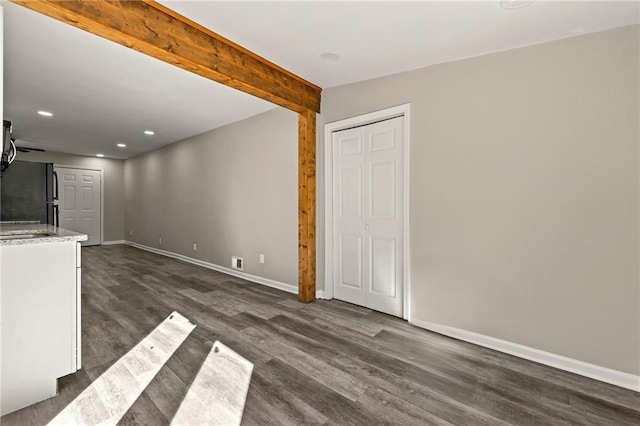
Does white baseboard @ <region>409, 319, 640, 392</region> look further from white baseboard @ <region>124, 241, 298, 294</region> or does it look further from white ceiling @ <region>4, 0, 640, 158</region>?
white ceiling @ <region>4, 0, 640, 158</region>

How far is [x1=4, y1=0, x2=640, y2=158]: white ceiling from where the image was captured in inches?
75.1

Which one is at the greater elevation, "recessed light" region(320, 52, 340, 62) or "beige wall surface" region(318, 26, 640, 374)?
"recessed light" region(320, 52, 340, 62)

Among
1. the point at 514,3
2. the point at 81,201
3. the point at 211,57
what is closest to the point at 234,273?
the point at 211,57

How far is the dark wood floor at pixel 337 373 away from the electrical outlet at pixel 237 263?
Result: 1.18 meters

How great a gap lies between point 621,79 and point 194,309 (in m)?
4.09

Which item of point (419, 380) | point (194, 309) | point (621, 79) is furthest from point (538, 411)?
point (194, 309)

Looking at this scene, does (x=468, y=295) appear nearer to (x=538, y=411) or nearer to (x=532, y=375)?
(x=532, y=375)

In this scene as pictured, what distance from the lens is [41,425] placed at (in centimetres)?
148

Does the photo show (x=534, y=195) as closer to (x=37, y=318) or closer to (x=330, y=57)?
(x=330, y=57)

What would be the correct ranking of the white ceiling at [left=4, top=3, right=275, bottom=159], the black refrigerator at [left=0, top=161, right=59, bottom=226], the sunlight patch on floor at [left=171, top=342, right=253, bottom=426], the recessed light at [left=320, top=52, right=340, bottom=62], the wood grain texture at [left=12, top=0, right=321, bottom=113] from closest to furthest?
1. the sunlight patch on floor at [left=171, top=342, right=253, bottom=426]
2. the wood grain texture at [left=12, top=0, right=321, bottom=113]
3. the white ceiling at [left=4, top=3, right=275, bottom=159]
4. the recessed light at [left=320, top=52, right=340, bottom=62]
5. the black refrigerator at [left=0, top=161, right=59, bottom=226]

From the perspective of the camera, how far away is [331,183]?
3438 mm

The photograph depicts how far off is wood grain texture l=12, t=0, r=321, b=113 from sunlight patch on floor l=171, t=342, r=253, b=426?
7.35 feet

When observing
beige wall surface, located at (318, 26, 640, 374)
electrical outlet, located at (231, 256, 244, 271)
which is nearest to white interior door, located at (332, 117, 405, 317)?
beige wall surface, located at (318, 26, 640, 374)

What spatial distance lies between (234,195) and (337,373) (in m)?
3.35
